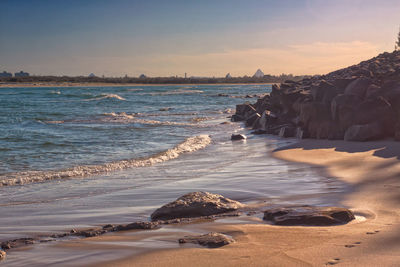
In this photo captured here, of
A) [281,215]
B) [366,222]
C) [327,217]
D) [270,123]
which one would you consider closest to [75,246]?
[281,215]

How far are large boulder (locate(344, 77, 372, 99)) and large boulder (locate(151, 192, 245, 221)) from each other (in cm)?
891

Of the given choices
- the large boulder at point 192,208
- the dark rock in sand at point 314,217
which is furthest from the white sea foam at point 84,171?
the dark rock in sand at point 314,217

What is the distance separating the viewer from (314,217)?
4988mm

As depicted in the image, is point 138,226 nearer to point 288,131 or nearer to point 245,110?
point 288,131

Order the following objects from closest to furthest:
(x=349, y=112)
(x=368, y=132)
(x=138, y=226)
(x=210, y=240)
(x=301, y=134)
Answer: (x=210, y=240) → (x=138, y=226) → (x=368, y=132) → (x=349, y=112) → (x=301, y=134)

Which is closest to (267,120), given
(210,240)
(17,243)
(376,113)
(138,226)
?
(376,113)

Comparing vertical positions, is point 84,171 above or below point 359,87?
below

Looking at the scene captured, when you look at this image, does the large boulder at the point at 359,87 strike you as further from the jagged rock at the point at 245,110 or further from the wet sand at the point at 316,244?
the jagged rock at the point at 245,110

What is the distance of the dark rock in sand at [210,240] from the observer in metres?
4.36

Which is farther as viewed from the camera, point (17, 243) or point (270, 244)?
point (17, 243)

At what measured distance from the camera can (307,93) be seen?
17.7m

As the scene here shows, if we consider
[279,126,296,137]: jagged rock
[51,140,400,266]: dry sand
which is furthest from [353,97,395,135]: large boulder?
[51,140,400,266]: dry sand

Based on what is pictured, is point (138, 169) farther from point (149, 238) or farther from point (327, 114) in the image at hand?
point (327, 114)

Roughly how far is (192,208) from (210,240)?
1.30 metres
